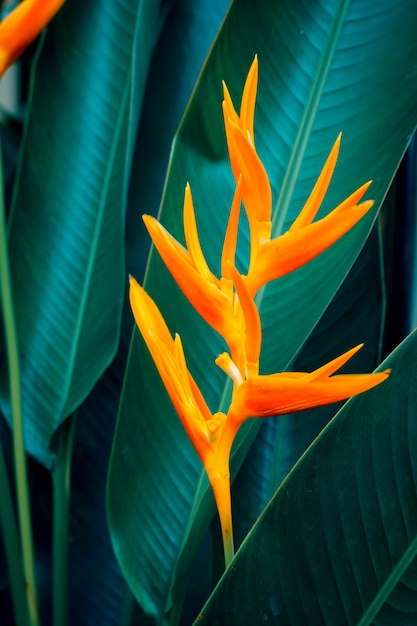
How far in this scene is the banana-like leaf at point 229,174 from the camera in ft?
1.73

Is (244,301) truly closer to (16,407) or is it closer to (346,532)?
(346,532)

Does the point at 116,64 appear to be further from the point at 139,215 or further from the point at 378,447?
the point at 378,447

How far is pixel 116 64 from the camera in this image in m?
0.68

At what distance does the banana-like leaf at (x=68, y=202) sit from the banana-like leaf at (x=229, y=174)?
0.39 ft

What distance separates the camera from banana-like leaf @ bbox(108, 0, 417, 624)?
527 mm

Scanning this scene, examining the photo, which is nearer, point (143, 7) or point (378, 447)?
point (378, 447)

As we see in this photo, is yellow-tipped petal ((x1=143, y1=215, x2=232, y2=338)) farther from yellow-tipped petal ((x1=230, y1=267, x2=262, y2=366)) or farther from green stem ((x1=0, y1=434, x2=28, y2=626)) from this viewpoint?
green stem ((x1=0, y1=434, x2=28, y2=626))

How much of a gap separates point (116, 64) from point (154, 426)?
1.12ft

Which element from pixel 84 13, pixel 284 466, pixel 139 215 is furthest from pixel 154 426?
pixel 84 13

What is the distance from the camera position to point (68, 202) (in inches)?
27.2

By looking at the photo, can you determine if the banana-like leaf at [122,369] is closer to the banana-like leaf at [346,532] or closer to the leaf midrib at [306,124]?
the leaf midrib at [306,124]

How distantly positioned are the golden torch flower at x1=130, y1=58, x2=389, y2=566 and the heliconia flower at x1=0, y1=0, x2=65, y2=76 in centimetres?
28

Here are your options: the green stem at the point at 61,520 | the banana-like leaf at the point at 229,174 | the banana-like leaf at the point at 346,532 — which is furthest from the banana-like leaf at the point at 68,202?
the banana-like leaf at the point at 346,532

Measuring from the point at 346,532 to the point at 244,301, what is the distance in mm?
177
